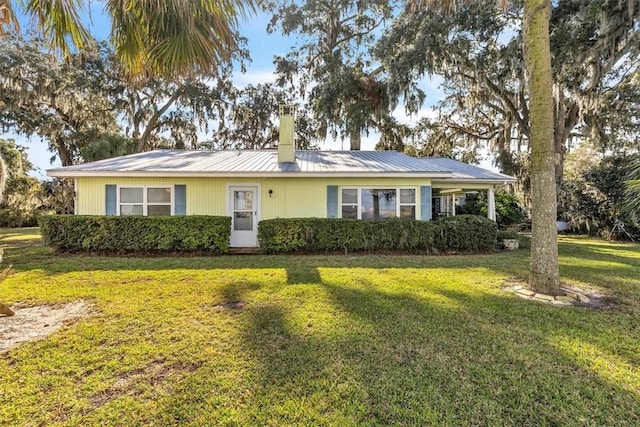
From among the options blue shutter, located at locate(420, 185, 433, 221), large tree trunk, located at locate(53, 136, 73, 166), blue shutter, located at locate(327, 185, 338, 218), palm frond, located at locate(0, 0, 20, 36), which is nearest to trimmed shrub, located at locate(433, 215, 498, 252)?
blue shutter, located at locate(420, 185, 433, 221)

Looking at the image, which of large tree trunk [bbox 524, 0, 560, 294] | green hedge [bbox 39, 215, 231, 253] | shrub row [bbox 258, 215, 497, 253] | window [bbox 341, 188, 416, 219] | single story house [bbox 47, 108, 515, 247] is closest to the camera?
large tree trunk [bbox 524, 0, 560, 294]

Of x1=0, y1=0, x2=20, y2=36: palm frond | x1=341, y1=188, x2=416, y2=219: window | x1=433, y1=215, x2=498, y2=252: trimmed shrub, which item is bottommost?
x1=433, y1=215, x2=498, y2=252: trimmed shrub

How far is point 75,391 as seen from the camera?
2607 millimetres

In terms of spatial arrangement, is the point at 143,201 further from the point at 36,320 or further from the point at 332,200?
the point at 36,320

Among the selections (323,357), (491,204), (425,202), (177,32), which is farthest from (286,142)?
(323,357)

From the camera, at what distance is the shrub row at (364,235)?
904cm

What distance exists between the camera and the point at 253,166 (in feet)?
34.1

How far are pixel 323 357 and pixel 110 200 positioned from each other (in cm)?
963

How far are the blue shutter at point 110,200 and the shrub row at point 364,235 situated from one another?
4789 mm

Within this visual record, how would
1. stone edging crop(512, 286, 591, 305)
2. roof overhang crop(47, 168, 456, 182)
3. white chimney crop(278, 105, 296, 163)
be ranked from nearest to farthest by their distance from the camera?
stone edging crop(512, 286, 591, 305) → roof overhang crop(47, 168, 456, 182) → white chimney crop(278, 105, 296, 163)

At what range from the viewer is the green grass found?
2375 millimetres

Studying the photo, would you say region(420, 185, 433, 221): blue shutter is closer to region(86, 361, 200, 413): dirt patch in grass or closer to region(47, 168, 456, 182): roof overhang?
region(47, 168, 456, 182): roof overhang

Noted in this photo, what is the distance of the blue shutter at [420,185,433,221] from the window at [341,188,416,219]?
0.79 ft

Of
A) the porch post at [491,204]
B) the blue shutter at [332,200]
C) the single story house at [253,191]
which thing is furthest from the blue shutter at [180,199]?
the porch post at [491,204]
